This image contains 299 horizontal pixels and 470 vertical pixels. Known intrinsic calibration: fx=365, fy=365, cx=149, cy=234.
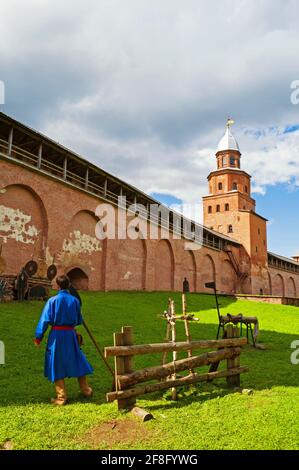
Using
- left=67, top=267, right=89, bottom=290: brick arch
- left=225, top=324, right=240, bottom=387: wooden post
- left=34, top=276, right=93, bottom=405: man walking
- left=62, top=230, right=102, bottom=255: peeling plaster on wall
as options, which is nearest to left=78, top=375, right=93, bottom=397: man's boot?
left=34, top=276, right=93, bottom=405: man walking

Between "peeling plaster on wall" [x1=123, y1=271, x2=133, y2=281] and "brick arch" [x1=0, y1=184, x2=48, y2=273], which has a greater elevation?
"brick arch" [x1=0, y1=184, x2=48, y2=273]

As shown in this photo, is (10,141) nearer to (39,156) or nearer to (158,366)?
(39,156)

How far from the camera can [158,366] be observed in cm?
498

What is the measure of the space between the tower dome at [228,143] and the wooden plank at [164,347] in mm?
41046

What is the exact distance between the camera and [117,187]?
25.7 meters

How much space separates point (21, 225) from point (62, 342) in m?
12.8

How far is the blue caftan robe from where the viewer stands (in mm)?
4793

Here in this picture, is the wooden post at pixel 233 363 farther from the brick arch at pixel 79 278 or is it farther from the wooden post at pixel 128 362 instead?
the brick arch at pixel 79 278

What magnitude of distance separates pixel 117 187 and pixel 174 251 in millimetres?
7571

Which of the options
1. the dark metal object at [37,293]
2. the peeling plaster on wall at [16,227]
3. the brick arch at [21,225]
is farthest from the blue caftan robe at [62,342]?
the peeling plaster on wall at [16,227]

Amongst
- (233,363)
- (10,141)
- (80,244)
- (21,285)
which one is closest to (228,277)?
(80,244)

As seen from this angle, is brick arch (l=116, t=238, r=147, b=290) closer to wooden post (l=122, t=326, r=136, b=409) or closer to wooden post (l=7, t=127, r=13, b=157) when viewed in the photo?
wooden post (l=7, t=127, r=13, b=157)

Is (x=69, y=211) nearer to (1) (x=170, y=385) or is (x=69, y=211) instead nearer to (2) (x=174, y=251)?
(2) (x=174, y=251)
